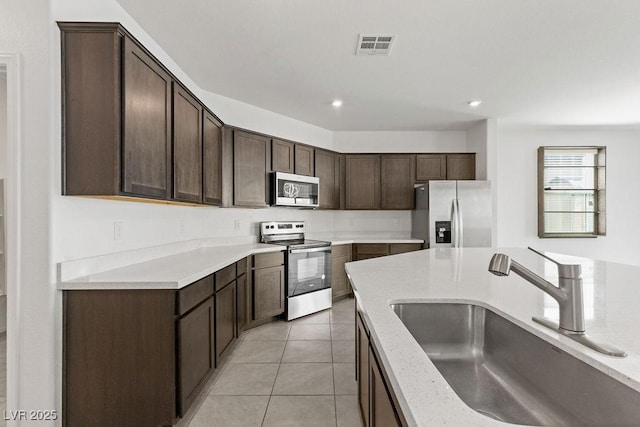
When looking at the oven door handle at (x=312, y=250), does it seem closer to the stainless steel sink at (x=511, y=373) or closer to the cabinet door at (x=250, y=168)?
the cabinet door at (x=250, y=168)

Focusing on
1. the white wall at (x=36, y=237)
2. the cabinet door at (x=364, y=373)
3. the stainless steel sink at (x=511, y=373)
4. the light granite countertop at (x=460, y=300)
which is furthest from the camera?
the white wall at (x=36, y=237)

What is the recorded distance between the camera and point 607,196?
5.14m

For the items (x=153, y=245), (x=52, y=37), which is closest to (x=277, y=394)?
(x=153, y=245)

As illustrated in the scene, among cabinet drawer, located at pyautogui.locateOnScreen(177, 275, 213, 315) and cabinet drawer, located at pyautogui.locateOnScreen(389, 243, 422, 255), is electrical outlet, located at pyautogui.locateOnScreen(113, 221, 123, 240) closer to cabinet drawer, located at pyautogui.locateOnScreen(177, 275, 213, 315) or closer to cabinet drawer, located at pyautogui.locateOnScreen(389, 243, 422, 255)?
cabinet drawer, located at pyautogui.locateOnScreen(177, 275, 213, 315)

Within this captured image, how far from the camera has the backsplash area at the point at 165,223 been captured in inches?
69.7

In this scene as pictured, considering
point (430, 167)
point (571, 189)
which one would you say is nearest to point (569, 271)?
point (430, 167)

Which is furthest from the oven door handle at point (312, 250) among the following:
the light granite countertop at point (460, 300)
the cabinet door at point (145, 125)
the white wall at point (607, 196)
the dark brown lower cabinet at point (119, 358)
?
the white wall at point (607, 196)

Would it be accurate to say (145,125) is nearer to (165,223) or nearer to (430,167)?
(165,223)

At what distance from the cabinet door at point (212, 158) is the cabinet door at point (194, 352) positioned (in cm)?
110

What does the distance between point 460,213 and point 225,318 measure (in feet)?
10.5

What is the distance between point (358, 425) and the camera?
1.86 m

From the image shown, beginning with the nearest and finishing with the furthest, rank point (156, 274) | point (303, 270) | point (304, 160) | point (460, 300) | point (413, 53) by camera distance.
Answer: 1. point (460, 300)
2. point (156, 274)
3. point (413, 53)
4. point (303, 270)
5. point (304, 160)

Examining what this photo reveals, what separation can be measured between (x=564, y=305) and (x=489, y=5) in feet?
6.58

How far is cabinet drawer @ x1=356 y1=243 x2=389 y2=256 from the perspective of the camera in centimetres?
449
